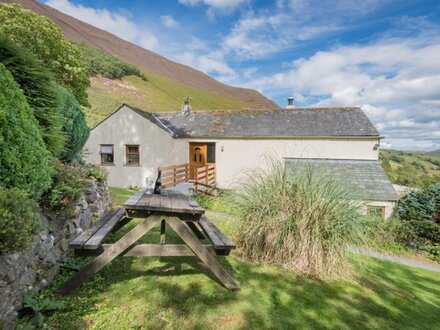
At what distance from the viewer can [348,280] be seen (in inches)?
141

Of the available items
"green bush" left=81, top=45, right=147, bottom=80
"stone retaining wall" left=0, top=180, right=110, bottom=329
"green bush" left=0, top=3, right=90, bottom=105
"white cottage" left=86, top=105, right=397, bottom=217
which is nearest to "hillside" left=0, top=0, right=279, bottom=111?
"green bush" left=81, top=45, right=147, bottom=80

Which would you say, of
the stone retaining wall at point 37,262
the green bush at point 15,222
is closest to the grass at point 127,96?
the stone retaining wall at point 37,262

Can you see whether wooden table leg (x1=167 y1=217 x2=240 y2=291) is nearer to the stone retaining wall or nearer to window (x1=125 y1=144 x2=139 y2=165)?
the stone retaining wall

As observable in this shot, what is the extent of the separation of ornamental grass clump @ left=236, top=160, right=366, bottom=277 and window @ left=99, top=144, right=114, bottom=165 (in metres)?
12.4

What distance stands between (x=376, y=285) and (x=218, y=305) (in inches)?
110

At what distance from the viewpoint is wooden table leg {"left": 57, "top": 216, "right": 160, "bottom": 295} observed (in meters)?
2.54

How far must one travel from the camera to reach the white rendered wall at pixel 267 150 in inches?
475

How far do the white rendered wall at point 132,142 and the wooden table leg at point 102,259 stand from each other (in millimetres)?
11166

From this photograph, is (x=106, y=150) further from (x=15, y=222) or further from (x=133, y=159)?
(x=15, y=222)

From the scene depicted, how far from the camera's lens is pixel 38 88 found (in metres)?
3.45

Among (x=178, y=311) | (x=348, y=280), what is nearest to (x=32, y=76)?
(x=178, y=311)

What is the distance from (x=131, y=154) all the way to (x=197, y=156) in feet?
13.6

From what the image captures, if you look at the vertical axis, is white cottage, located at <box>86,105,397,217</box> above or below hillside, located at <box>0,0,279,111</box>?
below

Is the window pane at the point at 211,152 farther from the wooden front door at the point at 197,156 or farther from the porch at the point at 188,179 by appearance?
the porch at the point at 188,179
